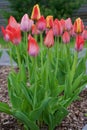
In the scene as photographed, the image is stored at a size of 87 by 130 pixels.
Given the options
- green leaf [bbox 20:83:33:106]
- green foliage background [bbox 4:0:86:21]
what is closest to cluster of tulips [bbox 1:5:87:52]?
green leaf [bbox 20:83:33:106]

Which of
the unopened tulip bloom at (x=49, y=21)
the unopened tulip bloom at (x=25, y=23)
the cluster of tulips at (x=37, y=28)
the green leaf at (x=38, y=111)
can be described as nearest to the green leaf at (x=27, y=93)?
the green leaf at (x=38, y=111)

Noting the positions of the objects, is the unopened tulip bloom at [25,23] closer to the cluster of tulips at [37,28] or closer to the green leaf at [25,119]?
the cluster of tulips at [37,28]

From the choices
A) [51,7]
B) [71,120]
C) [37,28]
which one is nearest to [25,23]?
[37,28]

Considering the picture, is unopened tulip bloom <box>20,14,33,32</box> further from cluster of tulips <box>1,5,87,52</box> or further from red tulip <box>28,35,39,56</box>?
red tulip <box>28,35,39,56</box>

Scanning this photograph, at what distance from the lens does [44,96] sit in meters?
3.35

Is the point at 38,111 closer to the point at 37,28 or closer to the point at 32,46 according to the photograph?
the point at 32,46

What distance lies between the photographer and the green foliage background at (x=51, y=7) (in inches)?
530

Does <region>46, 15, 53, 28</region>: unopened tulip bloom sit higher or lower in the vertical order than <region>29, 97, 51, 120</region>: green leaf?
higher

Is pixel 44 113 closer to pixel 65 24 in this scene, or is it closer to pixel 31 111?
pixel 31 111

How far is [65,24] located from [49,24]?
0.35 m

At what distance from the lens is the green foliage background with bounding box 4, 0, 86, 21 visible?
1346 centimetres

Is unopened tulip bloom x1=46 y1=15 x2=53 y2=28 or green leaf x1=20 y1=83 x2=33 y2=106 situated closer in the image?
green leaf x1=20 y1=83 x2=33 y2=106

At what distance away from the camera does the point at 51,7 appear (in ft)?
44.5

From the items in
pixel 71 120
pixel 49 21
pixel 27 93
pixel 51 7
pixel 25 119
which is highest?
pixel 49 21
